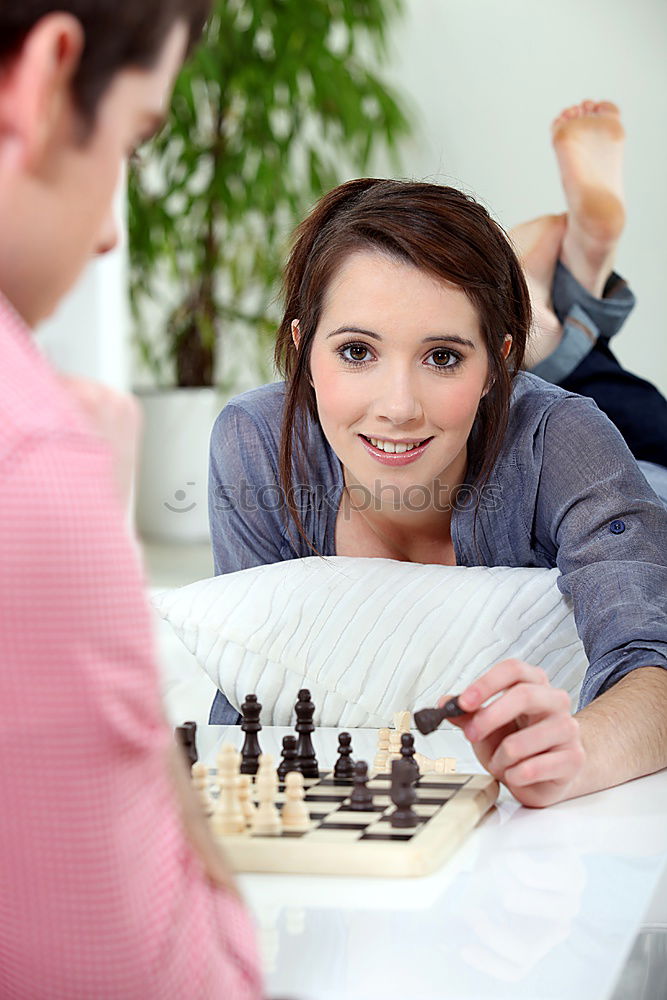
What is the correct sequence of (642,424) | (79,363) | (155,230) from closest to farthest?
(642,424) < (79,363) < (155,230)

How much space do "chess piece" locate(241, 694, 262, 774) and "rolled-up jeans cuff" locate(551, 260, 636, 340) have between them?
5.77ft

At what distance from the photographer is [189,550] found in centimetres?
504

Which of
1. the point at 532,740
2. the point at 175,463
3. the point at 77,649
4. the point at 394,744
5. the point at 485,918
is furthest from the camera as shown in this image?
the point at 175,463

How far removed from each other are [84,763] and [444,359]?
44.5 inches

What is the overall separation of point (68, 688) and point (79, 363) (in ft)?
11.3

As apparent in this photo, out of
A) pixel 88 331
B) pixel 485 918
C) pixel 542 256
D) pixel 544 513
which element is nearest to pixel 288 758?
pixel 485 918

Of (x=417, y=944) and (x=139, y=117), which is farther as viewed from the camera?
(x=417, y=944)

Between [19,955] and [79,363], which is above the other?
[19,955]

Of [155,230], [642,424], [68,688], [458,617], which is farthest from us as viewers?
[155,230]

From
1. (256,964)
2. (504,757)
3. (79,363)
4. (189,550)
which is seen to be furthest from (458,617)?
(189,550)

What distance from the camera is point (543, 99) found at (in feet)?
12.5

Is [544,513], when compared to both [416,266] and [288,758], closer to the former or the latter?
[416,266]

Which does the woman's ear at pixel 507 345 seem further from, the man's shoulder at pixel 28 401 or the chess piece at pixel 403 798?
the man's shoulder at pixel 28 401

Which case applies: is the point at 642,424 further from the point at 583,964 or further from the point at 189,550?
the point at 189,550
